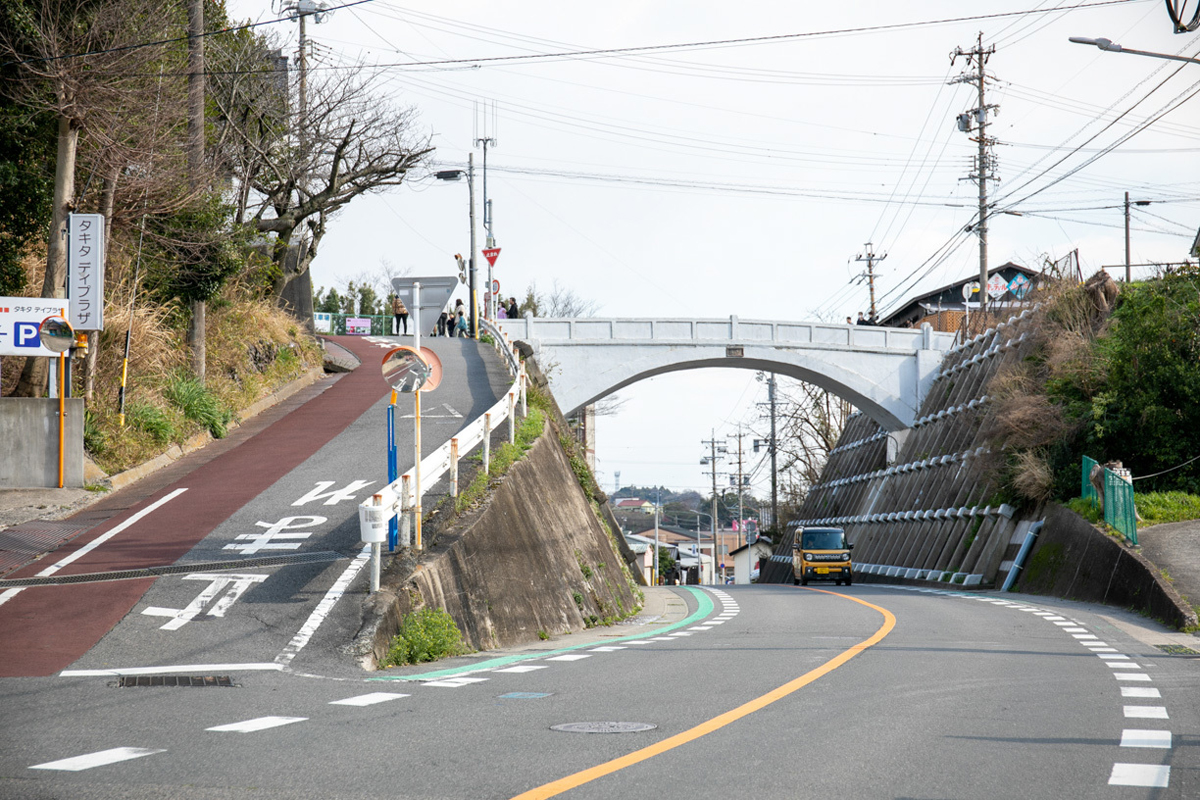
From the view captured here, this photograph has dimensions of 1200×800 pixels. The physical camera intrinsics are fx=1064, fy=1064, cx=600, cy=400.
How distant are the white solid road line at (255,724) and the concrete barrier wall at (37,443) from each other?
12.2 metres

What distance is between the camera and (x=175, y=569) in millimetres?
12594

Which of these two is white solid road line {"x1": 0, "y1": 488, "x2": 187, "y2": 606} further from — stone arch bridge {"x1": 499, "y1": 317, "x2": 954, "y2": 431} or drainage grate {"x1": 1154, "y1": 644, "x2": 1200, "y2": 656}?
stone arch bridge {"x1": 499, "y1": 317, "x2": 954, "y2": 431}

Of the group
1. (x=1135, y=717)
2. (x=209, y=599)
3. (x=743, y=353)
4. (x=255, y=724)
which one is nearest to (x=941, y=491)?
(x=743, y=353)

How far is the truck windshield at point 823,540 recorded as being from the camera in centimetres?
3322

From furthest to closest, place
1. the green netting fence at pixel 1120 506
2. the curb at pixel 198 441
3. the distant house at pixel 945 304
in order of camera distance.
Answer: the distant house at pixel 945 304 → the green netting fence at pixel 1120 506 → the curb at pixel 198 441

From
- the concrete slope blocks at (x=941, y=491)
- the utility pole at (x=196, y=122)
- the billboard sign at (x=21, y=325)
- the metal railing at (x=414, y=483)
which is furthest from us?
the concrete slope blocks at (x=941, y=491)

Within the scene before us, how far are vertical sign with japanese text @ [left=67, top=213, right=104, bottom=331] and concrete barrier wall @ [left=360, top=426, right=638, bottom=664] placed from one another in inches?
306

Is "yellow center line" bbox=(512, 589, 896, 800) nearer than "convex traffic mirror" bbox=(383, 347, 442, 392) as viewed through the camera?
Yes

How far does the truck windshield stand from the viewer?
33.2 metres

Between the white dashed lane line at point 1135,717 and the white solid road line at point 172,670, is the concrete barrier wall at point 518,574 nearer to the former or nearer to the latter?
the white solid road line at point 172,670

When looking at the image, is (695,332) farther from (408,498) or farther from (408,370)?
(408,498)

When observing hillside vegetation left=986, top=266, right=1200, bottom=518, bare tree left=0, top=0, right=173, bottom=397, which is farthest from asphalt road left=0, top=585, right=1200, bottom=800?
hillside vegetation left=986, top=266, right=1200, bottom=518

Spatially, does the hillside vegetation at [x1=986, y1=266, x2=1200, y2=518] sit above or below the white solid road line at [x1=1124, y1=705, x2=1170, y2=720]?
above

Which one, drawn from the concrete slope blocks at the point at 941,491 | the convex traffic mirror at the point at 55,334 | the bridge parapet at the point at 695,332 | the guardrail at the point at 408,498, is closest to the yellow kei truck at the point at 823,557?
the concrete slope blocks at the point at 941,491
